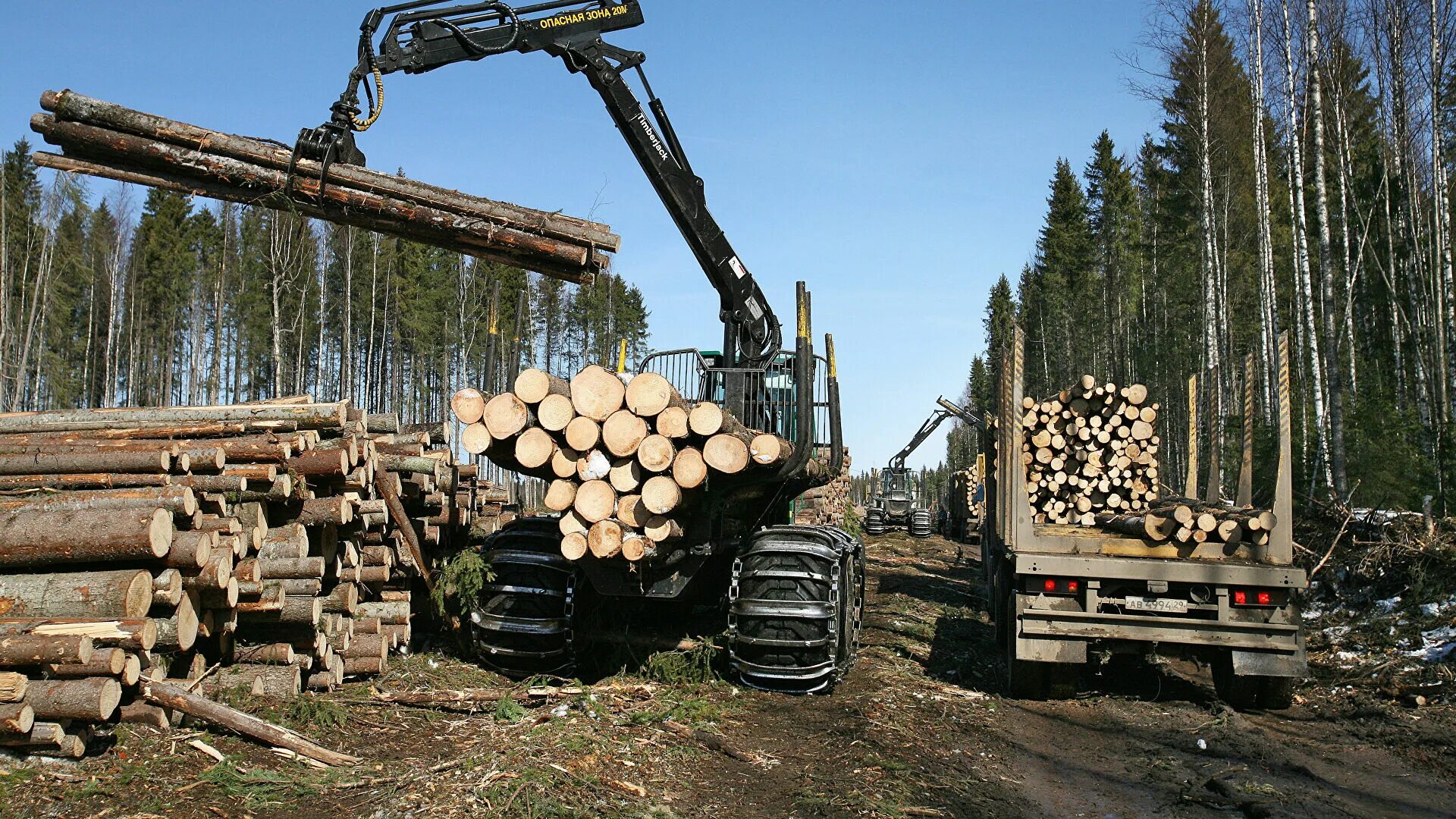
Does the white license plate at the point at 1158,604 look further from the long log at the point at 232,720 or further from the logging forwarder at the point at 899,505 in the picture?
the logging forwarder at the point at 899,505

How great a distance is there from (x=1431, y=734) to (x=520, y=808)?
246 inches

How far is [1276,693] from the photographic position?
729 cm

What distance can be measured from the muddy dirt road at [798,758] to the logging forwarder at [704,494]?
491 mm

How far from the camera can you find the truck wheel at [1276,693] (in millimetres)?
7227

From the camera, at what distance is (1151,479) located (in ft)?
34.5

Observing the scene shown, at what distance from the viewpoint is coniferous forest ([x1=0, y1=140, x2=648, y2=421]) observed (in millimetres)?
37156

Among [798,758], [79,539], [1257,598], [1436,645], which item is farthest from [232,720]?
[1436,645]

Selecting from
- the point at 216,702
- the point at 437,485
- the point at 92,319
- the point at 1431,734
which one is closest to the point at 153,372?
the point at 92,319

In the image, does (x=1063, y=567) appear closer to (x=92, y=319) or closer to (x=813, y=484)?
(x=813, y=484)

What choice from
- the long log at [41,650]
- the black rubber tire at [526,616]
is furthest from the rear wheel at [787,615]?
the long log at [41,650]

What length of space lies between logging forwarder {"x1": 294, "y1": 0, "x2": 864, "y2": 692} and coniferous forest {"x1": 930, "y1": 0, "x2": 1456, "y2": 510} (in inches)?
168

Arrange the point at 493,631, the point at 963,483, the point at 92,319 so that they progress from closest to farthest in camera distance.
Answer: the point at 493,631 < the point at 963,483 < the point at 92,319

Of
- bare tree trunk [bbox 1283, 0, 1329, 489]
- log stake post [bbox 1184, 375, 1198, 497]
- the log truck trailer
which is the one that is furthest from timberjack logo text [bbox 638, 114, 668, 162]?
bare tree trunk [bbox 1283, 0, 1329, 489]

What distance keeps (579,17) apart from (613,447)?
13.4ft
